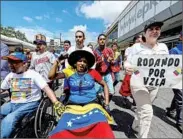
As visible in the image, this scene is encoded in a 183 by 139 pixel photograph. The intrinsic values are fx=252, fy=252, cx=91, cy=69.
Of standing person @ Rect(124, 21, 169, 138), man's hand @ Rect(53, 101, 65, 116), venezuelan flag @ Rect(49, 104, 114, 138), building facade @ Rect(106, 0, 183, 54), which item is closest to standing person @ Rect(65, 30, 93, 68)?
standing person @ Rect(124, 21, 169, 138)

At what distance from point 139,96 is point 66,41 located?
492 cm

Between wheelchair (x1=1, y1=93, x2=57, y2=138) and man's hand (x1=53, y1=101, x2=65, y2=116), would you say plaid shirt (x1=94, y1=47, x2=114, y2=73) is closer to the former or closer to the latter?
wheelchair (x1=1, y1=93, x2=57, y2=138)

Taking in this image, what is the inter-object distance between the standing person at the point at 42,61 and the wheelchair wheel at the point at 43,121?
1.76 meters

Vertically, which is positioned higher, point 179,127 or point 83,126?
point 83,126

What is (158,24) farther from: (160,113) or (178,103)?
(160,113)

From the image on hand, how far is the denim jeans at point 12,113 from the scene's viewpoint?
122 inches

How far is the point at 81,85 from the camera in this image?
3.36 m

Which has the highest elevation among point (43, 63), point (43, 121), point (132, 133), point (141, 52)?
point (141, 52)

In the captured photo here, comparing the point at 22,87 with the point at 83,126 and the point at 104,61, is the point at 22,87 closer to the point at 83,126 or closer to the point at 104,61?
the point at 83,126

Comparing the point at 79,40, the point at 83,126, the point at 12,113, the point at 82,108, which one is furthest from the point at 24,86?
the point at 79,40

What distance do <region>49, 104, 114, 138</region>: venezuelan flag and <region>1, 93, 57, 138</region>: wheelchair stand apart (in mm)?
671

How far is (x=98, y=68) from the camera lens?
210 inches

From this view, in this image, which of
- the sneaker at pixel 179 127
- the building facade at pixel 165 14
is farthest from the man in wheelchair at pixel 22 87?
the building facade at pixel 165 14

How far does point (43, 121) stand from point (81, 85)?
90cm
